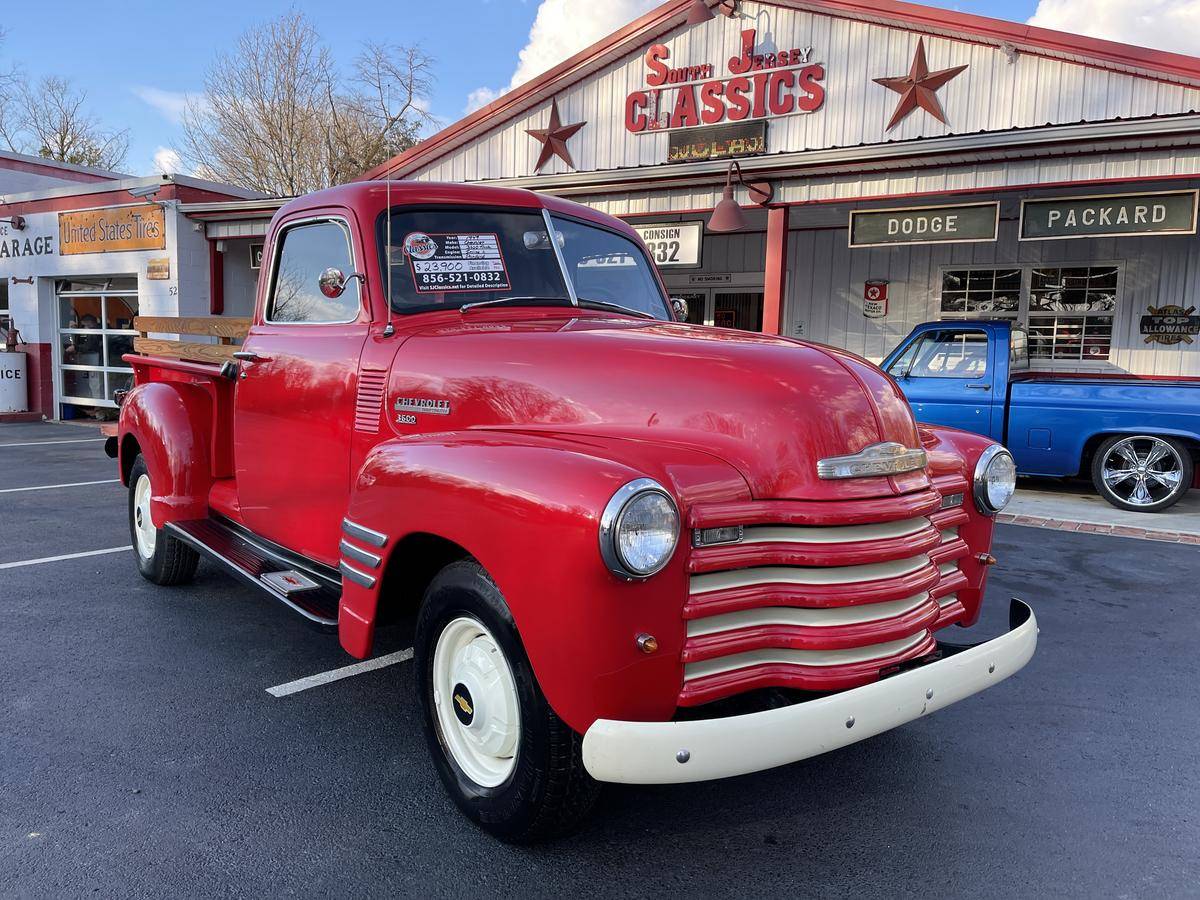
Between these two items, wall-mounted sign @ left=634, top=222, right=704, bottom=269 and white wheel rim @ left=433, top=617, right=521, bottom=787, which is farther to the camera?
wall-mounted sign @ left=634, top=222, right=704, bottom=269

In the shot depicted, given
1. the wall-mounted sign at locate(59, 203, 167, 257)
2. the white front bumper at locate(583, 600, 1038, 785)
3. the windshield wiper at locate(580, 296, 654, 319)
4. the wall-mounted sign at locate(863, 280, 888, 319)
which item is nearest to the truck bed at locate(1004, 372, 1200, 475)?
the wall-mounted sign at locate(863, 280, 888, 319)

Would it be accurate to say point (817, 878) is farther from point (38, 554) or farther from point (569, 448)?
point (38, 554)

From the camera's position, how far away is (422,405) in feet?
9.86

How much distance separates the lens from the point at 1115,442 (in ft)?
26.1

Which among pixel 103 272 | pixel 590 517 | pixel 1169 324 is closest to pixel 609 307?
pixel 590 517

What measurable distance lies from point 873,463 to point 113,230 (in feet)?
50.4

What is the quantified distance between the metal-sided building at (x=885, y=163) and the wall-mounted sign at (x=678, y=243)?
0.02 m

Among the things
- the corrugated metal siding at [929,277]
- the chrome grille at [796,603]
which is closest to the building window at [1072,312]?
the corrugated metal siding at [929,277]

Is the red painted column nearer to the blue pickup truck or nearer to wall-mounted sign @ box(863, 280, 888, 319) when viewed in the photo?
the blue pickup truck

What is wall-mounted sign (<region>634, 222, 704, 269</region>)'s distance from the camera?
10.2 m

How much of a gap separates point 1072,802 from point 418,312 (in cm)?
283

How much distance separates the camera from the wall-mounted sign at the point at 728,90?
11398 mm

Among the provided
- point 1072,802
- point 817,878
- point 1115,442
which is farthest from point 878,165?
point 817,878

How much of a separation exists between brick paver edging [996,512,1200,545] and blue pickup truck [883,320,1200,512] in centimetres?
101
